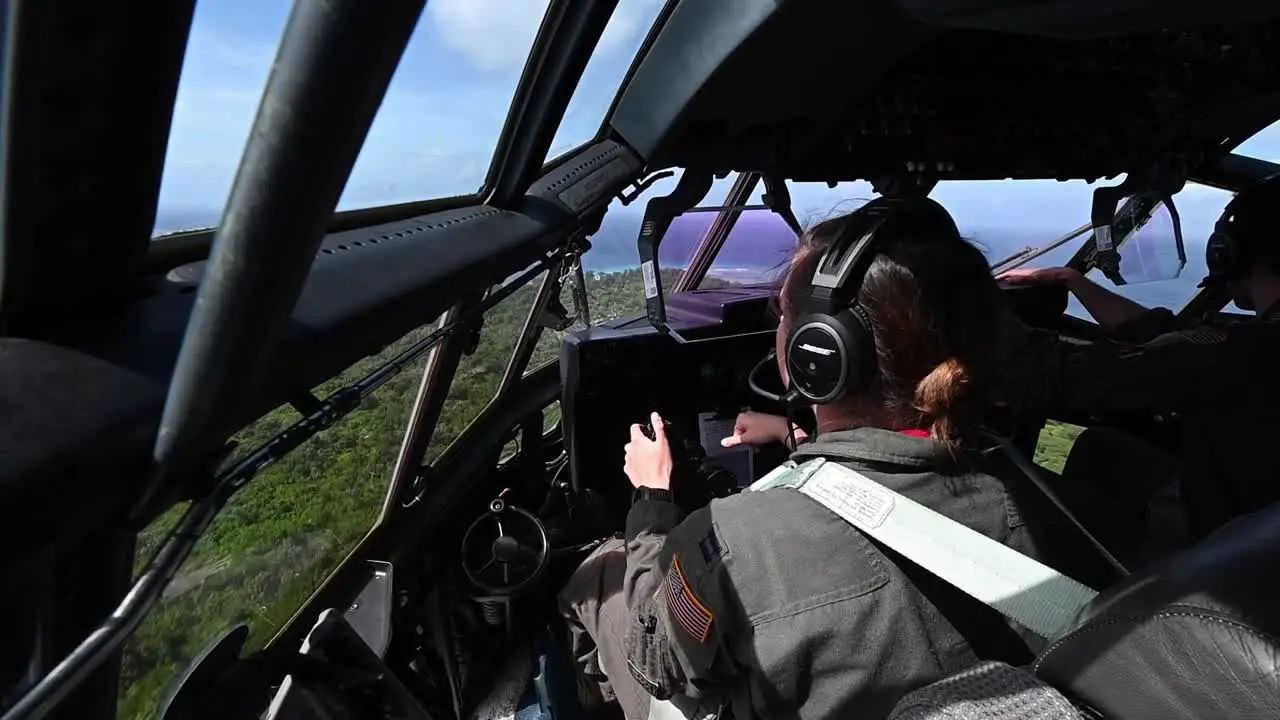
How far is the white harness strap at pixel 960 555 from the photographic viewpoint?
3.25 feet

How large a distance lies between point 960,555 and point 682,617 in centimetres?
42

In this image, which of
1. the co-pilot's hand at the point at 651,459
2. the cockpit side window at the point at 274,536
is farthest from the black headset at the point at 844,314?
the cockpit side window at the point at 274,536

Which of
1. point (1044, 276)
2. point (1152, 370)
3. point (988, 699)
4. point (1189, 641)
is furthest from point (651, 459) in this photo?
point (1044, 276)

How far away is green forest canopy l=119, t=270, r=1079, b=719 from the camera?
914 millimetres

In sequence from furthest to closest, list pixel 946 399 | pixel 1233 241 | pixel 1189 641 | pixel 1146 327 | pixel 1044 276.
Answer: pixel 1044 276 → pixel 1146 327 → pixel 1233 241 → pixel 946 399 → pixel 1189 641

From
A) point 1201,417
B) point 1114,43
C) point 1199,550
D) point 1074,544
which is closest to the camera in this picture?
point 1199,550

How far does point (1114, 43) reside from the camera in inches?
62.9

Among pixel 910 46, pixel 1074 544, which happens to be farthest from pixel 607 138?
pixel 1074 544

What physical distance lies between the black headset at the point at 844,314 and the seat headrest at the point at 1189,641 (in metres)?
0.49

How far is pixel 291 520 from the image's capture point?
4.29 feet

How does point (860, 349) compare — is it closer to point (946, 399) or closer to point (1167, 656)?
point (946, 399)

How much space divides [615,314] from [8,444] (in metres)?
2.09

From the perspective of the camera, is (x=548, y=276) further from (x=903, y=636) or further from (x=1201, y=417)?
(x=1201, y=417)

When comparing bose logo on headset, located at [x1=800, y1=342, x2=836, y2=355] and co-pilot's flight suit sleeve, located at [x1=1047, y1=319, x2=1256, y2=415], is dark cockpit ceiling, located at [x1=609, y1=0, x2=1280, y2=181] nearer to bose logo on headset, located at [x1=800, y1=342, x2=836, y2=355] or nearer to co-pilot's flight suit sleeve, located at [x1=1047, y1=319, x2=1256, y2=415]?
bose logo on headset, located at [x1=800, y1=342, x2=836, y2=355]
